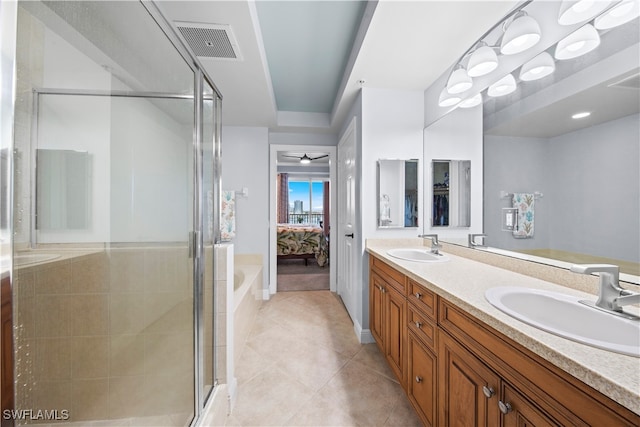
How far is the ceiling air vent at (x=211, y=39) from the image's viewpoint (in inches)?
60.2

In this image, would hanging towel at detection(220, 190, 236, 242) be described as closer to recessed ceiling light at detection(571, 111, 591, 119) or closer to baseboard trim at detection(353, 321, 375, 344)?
baseboard trim at detection(353, 321, 375, 344)

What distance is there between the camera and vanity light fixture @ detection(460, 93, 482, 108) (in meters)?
1.69

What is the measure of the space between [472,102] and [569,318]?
146 centimetres

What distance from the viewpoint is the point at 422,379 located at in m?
1.22

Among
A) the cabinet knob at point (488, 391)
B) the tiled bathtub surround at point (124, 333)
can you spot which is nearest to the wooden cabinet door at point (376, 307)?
the cabinet knob at point (488, 391)

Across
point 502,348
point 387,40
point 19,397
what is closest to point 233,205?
point 387,40

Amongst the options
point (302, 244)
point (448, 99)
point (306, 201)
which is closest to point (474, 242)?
point (448, 99)

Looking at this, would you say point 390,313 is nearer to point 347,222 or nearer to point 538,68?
point 347,222

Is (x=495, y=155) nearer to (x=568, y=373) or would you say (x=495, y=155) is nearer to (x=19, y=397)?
(x=568, y=373)

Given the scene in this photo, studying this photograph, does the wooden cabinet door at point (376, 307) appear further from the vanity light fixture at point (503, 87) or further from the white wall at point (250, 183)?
the white wall at point (250, 183)

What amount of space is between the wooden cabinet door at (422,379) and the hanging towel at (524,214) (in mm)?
801

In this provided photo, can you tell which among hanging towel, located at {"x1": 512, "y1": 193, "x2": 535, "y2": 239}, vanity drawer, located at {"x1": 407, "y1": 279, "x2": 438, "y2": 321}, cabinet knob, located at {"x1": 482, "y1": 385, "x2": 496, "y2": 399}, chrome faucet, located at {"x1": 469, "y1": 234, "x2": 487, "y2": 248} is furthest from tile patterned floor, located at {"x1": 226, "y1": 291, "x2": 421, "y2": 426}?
hanging towel, located at {"x1": 512, "y1": 193, "x2": 535, "y2": 239}

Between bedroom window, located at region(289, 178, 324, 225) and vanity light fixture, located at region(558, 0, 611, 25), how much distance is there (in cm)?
720

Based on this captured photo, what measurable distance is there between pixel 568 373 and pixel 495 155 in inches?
52.9
